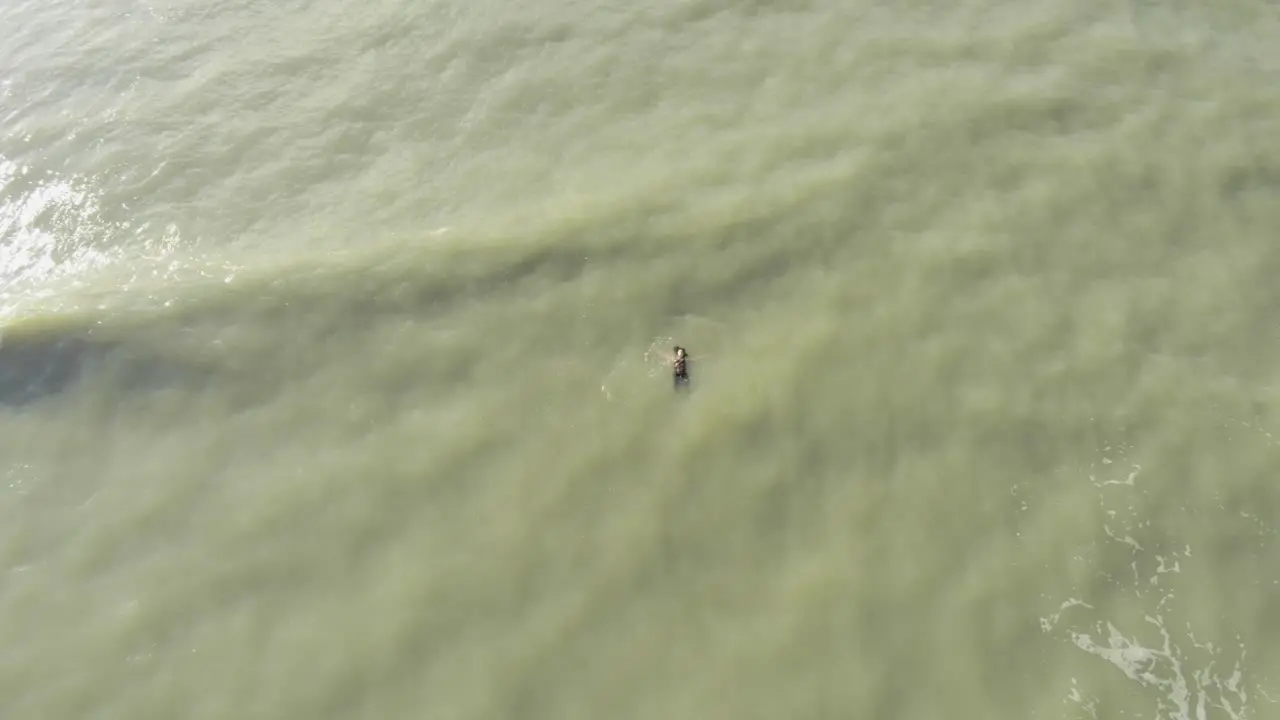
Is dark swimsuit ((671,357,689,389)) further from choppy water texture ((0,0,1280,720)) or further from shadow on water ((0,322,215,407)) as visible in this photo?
shadow on water ((0,322,215,407))

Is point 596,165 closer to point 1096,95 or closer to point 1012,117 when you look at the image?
point 1012,117

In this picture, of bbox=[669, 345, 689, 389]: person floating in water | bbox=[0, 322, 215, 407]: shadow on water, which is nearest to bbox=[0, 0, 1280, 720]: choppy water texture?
bbox=[0, 322, 215, 407]: shadow on water

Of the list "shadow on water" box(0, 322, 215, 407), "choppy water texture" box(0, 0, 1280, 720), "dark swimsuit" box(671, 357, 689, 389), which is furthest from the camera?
"shadow on water" box(0, 322, 215, 407)

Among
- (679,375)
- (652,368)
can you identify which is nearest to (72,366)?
(652,368)

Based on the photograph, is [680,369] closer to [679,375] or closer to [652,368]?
[679,375]

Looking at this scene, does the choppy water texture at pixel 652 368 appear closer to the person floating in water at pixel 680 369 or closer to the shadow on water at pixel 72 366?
the shadow on water at pixel 72 366

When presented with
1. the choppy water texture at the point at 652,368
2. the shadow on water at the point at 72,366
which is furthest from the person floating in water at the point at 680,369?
the shadow on water at the point at 72,366

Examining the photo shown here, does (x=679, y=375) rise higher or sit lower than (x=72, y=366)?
lower

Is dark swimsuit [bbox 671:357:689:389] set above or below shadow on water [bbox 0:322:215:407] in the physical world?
below
